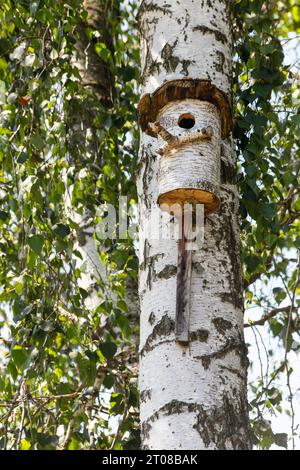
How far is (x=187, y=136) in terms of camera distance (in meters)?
2.21

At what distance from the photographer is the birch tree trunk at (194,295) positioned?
1.88 meters

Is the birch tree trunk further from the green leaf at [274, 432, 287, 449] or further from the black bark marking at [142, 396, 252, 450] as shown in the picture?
the green leaf at [274, 432, 287, 449]

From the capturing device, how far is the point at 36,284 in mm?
2980

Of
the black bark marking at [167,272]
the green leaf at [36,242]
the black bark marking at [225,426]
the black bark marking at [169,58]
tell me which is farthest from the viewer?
the green leaf at [36,242]

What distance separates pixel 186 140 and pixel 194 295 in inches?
16.2

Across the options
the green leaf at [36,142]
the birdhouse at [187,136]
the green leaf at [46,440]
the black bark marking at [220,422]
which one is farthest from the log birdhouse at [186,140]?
the green leaf at [46,440]

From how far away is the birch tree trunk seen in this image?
1.88m

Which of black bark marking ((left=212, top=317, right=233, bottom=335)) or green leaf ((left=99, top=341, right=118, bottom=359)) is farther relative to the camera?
green leaf ((left=99, top=341, right=118, bottom=359))

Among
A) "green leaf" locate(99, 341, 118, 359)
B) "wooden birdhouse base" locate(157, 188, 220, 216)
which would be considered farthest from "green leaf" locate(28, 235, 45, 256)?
"wooden birdhouse base" locate(157, 188, 220, 216)

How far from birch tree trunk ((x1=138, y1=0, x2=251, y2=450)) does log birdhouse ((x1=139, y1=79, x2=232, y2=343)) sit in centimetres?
4

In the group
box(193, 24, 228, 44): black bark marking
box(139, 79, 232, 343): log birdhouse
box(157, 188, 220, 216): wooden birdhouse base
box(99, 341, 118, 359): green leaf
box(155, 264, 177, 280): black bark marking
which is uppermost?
box(193, 24, 228, 44): black bark marking

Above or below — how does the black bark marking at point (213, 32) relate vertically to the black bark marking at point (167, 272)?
above

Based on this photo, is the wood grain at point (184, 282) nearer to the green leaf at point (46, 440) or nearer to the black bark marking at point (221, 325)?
the black bark marking at point (221, 325)
